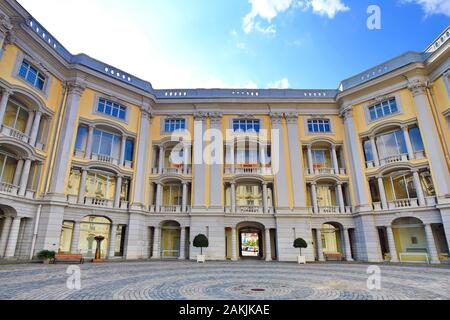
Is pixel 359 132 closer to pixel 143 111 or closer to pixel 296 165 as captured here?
pixel 296 165

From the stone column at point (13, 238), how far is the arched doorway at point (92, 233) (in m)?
3.43

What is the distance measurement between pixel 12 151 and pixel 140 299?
1764 cm

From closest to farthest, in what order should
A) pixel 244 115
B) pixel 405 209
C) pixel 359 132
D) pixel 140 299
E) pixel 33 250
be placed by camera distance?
pixel 140 299, pixel 33 250, pixel 405 209, pixel 359 132, pixel 244 115

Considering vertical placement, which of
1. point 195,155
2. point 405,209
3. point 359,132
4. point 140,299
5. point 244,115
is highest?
point 244,115

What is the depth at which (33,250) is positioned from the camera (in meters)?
17.6

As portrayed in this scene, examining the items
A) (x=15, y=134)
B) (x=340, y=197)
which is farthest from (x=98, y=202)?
(x=340, y=197)

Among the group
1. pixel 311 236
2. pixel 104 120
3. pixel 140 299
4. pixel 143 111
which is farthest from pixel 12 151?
pixel 311 236

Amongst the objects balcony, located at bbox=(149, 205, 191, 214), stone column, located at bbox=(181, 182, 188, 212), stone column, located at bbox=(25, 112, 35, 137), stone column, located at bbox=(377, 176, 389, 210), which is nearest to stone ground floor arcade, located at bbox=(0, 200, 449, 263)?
balcony, located at bbox=(149, 205, 191, 214)

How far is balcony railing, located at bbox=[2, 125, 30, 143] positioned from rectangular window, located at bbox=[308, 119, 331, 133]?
2438 centimetres

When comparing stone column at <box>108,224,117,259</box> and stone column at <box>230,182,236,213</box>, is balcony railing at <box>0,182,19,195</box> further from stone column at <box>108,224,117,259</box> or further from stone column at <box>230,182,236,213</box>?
stone column at <box>230,182,236,213</box>

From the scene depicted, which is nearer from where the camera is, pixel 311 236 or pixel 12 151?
pixel 12 151

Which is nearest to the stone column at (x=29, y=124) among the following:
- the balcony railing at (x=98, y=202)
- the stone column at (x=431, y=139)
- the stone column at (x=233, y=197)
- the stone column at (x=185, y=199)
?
the balcony railing at (x=98, y=202)

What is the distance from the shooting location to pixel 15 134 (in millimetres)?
17797

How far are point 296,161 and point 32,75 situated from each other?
2286 centimetres
